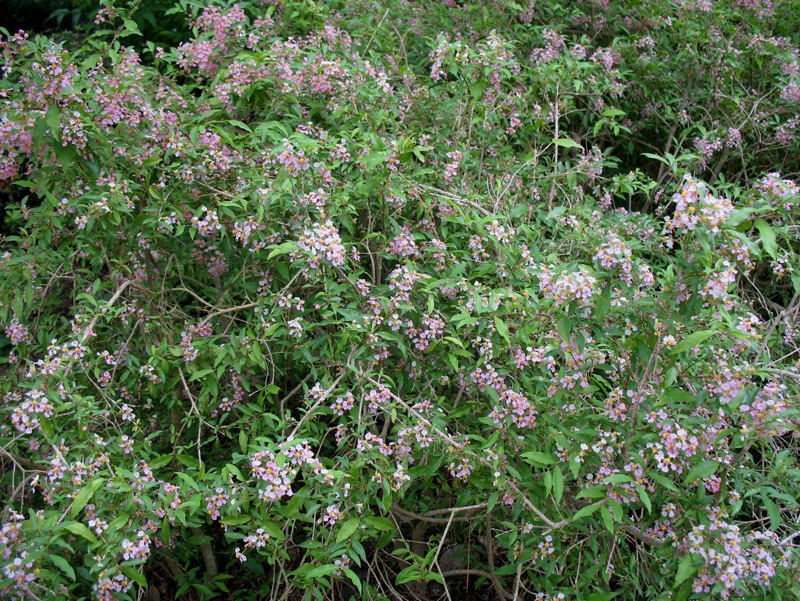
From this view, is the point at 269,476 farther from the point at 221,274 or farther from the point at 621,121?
the point at 621,121

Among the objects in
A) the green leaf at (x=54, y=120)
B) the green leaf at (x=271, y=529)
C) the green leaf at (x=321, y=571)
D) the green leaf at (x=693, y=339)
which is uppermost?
the green leaf at (x=54, y=120)

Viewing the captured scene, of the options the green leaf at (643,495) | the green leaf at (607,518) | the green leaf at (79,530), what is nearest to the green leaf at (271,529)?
the green leaf at (79,530)

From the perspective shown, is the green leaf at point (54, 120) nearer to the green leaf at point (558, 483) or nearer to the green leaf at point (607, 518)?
the green leaf at point (558, 483)

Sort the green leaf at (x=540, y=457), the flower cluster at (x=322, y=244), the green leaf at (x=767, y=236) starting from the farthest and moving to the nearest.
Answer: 1. the flower cluster at (x=322, y=244)
2. the green leaf at (x=540, y=457)
3. the green leaf at (x=767, y=236)

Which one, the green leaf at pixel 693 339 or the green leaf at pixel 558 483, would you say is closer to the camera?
the green leaf at pixel 693 339

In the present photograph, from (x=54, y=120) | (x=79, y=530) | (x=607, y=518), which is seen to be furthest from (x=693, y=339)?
(x=54, y=120)

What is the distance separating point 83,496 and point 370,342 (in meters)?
0.99

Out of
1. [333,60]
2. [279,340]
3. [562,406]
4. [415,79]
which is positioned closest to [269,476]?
[279,340]

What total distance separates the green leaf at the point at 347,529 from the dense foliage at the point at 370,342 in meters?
0.01

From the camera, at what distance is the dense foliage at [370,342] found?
2.07 meters

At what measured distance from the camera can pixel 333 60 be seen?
3305 mm

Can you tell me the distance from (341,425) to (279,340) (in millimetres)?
507

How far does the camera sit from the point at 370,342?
246 centimetres

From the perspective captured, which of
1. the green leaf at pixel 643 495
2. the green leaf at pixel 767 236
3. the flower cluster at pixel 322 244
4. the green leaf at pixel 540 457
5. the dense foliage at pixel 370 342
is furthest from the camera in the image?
the flower cluster at pixel 322 244
